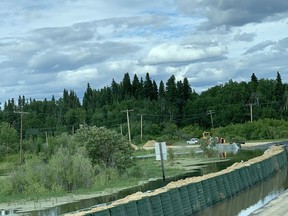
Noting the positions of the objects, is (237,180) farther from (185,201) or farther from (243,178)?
(185,201)

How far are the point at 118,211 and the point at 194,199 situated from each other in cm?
682

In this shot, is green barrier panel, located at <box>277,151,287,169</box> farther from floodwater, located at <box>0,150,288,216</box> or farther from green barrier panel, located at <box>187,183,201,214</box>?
green barrier panel, located at <box>187,183,201,214</box>

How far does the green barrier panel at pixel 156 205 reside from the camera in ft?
70.3

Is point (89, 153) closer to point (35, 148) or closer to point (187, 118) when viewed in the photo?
point (35, 148)

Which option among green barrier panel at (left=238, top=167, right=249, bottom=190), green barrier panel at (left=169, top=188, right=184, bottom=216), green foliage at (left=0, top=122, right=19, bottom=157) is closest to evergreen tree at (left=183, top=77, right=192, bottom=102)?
green foliage at (left=0, top=122, right=19, bottom=157)

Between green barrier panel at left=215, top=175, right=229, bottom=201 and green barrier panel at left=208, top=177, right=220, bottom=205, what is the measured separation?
11.6 inches

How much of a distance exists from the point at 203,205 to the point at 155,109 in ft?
476

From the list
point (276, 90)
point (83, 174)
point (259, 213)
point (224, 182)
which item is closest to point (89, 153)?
point (83, 174)

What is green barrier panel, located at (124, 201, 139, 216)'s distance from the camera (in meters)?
19.7

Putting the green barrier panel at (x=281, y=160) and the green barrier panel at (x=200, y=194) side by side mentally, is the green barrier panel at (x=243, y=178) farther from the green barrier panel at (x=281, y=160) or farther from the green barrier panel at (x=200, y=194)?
the green barrier panel at (x=281, y=160)

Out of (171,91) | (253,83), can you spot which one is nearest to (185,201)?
(171,91)

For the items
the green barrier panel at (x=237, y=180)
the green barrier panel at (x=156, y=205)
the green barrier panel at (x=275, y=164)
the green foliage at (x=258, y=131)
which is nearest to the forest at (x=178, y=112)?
the green foliage at (x=258, y=131)

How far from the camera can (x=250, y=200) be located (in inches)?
1118

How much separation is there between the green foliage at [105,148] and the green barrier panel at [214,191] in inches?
1005
